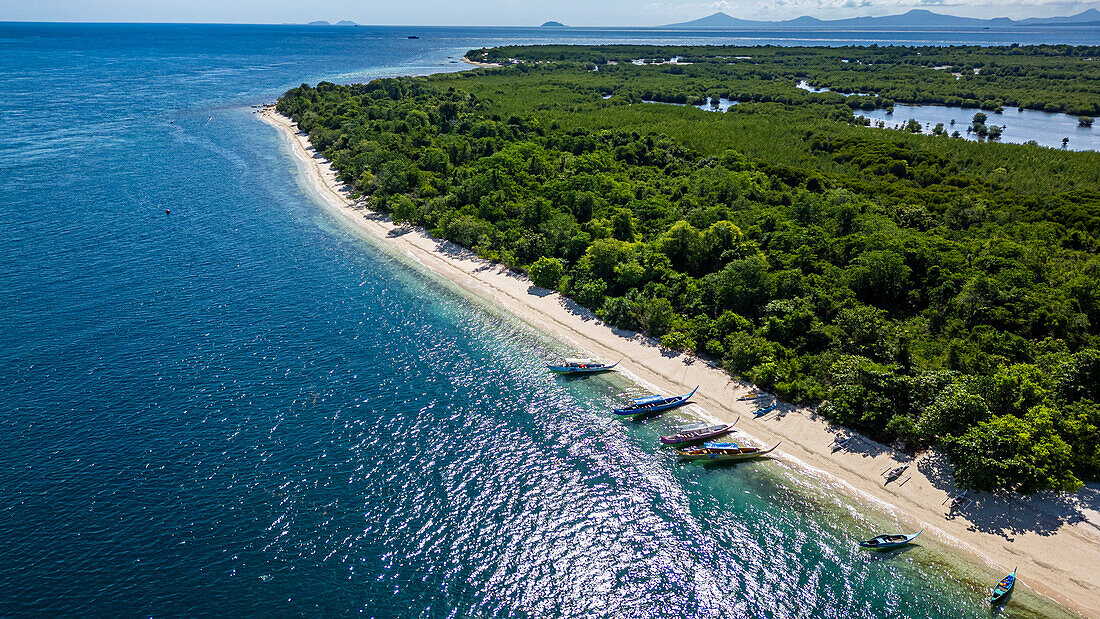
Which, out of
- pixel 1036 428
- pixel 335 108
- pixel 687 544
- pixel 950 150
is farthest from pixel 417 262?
pixel 950 150

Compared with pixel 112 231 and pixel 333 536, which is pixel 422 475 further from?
pixel 112 231

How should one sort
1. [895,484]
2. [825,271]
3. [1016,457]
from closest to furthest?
[1016,457] → [895,484] → [825,271]

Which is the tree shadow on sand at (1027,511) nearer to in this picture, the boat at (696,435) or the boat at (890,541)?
the boat at (890,541)

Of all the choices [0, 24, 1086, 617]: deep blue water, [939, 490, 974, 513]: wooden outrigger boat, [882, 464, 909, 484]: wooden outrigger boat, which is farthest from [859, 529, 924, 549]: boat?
[882, 464, 909, 484]: wooden outrigger boat

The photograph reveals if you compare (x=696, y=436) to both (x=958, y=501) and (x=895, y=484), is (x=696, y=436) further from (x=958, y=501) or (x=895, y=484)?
(x=958, y=501)

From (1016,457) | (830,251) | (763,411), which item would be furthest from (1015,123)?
(763,411)

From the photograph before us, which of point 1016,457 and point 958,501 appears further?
point 958,501
